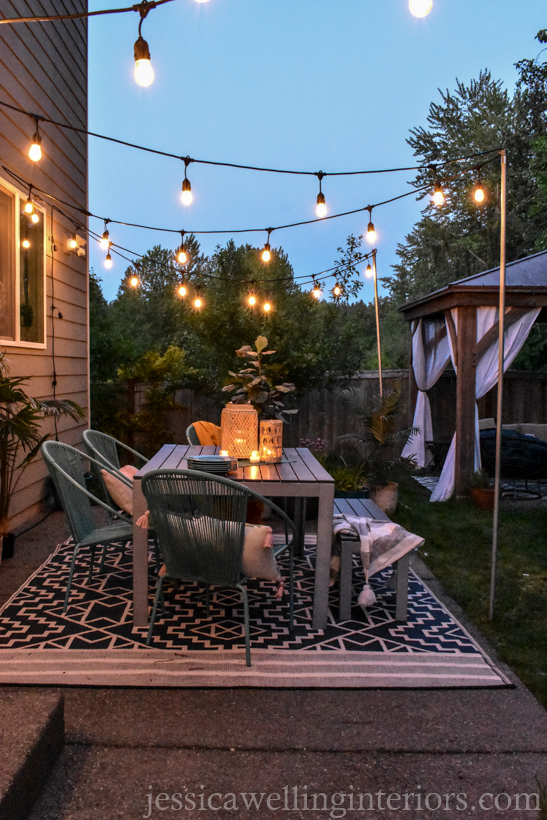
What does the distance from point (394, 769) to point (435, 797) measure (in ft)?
0.56

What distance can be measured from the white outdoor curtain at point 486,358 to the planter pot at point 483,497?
32cm

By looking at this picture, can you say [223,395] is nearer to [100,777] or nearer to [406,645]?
[406,645]

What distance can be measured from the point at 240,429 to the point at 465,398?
363cm

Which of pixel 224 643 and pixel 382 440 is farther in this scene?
pixel 382 440

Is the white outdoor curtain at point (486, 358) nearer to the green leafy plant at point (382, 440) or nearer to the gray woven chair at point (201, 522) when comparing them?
the green leafy plant at point (382, 440)

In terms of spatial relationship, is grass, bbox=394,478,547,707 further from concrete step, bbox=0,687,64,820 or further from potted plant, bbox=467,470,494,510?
concrete step, bbox=0,687,64,820

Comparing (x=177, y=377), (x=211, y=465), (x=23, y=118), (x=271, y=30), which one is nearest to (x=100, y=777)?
(x=211, y=465)

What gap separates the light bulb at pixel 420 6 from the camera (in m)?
2.19

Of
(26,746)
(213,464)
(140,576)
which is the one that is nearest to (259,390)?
(213,464)

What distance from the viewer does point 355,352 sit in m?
9.73

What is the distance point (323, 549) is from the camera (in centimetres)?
329

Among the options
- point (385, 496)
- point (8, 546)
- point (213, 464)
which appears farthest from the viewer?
point (385, 496)

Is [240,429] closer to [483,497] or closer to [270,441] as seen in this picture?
[270,441]

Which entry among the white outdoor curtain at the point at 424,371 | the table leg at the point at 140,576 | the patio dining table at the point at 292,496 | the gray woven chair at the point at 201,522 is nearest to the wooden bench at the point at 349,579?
the patio dining table at the point at 292,496
